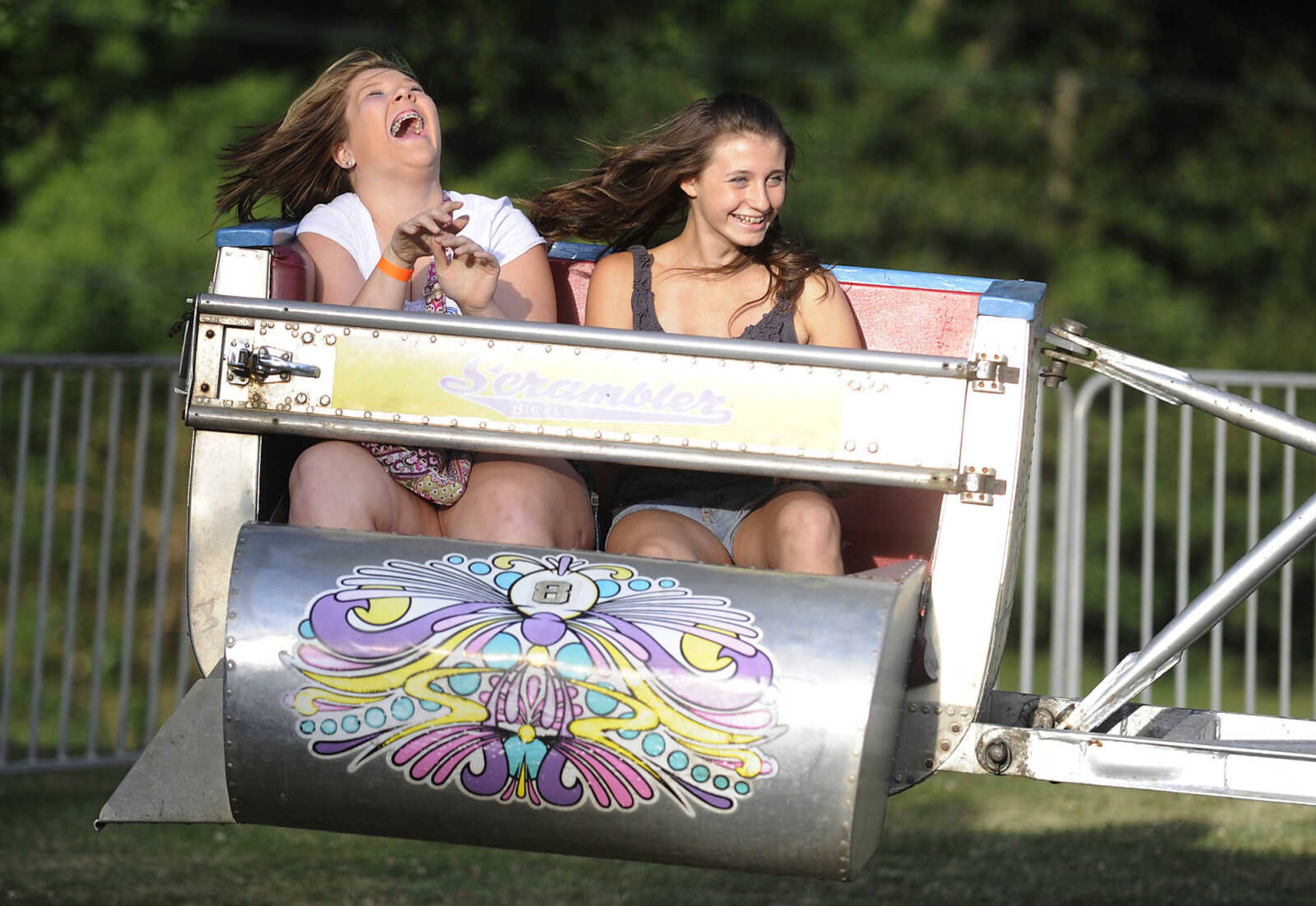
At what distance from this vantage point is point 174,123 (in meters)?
13.3

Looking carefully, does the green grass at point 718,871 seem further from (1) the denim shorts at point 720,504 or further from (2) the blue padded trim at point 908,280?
(2) the blue padded trim at point 908,280

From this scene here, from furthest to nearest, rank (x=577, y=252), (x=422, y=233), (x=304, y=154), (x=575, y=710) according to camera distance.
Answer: (x=577, y=252) → (x=304, y=154) → (x=422, y=233) → (x=575, y=710)

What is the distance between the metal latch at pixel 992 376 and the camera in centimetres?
255

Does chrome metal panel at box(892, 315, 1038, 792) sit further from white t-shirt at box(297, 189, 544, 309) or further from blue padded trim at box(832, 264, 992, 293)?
white t-shirt at box(297, 189, 544, 309)

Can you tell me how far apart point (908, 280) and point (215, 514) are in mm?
1414

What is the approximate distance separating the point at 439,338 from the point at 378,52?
1.11 meters

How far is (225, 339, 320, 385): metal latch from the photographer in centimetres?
270

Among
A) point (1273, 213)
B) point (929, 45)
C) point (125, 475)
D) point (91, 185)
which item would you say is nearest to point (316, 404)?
point (125, 475)

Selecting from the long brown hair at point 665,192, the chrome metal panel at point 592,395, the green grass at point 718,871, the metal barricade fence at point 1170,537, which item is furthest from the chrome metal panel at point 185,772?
the metal barricade fence at point 1170,537

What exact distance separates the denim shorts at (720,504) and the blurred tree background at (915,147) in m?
6.95

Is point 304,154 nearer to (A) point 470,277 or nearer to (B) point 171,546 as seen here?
(A) point 470,277

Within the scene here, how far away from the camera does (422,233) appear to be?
2.87m

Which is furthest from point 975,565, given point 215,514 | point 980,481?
point 215,514

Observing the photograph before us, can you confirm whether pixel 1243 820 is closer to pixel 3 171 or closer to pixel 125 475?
pixel 3 171
